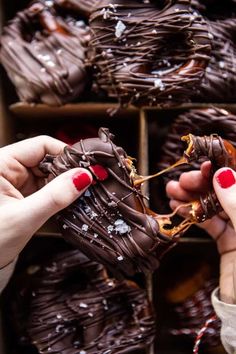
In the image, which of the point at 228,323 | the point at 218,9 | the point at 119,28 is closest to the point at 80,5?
the point at 119,28

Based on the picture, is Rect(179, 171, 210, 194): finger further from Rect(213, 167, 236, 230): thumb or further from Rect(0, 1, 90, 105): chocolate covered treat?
Rect(0, 1, 90, 105): chocolate covered treat

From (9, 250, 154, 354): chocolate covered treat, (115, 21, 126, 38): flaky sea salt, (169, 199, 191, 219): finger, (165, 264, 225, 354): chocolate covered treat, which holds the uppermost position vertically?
(115, 21, 126, 38): flaky sea salt

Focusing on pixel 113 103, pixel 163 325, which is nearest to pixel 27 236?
pixel 113 103

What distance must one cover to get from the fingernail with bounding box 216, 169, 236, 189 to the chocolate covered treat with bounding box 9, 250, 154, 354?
0.51 meters

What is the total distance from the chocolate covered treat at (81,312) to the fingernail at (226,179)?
0.51 meters

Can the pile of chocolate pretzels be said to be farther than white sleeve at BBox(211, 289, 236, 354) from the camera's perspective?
Yes

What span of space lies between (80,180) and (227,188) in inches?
11.9

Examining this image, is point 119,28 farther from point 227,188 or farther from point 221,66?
point 227,188

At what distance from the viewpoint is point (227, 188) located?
1.04 metres

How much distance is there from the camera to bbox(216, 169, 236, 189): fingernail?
1.04 m

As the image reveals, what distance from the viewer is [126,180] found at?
107 centimetres

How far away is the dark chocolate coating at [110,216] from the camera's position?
3.50 ft

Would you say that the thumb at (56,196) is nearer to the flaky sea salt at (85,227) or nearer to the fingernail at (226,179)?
the flaky sea salt at (85,227)

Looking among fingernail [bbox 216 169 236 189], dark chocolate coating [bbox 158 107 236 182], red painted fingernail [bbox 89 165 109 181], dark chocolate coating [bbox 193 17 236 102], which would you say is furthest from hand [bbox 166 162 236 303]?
dark chocolate coating [bbox 193 17 236 102]
